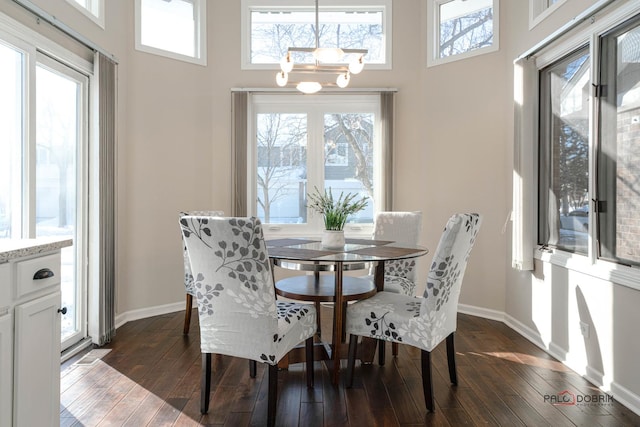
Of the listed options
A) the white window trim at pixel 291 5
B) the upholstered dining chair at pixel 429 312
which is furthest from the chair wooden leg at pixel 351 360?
the white window trim at pixel 291 5

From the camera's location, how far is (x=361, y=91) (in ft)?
14.6

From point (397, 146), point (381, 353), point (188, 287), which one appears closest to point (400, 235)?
point (381, 353)

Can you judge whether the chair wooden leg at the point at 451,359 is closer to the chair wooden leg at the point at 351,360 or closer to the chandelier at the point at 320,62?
the chair wooden leg at the point at 351,360

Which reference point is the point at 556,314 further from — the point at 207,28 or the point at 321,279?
the point at 207,28

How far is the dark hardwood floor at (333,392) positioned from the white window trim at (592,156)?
70cm

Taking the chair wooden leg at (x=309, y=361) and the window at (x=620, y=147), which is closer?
the window at (x=620, y=147)

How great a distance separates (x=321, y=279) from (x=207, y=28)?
2990 mm

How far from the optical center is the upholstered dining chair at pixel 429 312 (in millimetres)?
2188

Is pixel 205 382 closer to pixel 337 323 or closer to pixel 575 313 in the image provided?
pixel 337 323

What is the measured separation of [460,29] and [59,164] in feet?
12.6

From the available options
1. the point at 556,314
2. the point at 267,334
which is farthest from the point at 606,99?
the point at 267,334

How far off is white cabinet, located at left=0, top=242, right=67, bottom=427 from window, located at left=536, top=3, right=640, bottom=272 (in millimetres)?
2876

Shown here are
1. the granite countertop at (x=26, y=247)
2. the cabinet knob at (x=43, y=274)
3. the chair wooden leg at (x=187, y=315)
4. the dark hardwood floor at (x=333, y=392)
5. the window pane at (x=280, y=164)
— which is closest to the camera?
the granite countertop at (x=26, y=247)

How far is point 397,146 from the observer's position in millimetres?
4496
